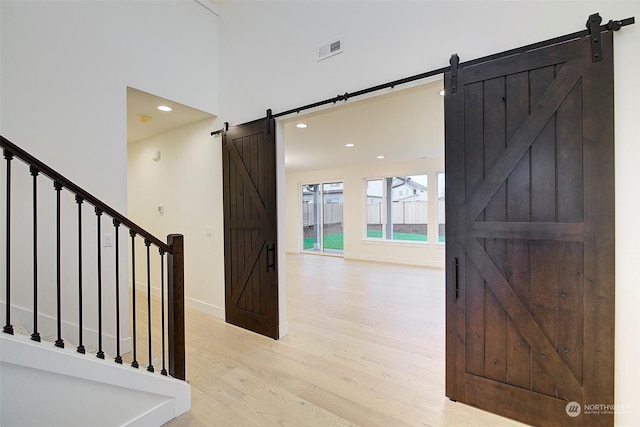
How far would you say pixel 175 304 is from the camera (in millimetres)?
1920

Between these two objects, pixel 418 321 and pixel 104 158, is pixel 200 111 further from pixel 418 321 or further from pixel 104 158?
pixel 418 321

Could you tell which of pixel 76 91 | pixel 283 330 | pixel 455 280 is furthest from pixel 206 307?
pixel 455 280

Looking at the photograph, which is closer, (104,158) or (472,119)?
(472,119)

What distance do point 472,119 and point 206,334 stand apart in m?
3.29

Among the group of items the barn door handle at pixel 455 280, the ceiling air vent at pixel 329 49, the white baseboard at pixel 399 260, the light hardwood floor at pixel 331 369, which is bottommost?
the light hardwood floor at pixel 331 369

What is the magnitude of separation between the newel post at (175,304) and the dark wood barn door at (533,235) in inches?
74.0

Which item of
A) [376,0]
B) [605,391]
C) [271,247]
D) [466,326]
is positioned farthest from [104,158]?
[605,391]

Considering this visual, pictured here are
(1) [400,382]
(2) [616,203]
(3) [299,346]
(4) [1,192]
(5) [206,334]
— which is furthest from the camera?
(5) [206,334]

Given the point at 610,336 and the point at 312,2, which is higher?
the point at 312,2

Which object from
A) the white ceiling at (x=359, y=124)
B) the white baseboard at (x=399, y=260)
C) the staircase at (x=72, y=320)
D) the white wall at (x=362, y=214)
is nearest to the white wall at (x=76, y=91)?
the staircase at (x=72, y=320)

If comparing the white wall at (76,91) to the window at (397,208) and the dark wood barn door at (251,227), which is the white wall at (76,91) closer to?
the dark wood barn door at (251,227)

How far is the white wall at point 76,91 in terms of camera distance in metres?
2.26

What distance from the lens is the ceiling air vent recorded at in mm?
2633

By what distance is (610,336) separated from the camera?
1595 mm
